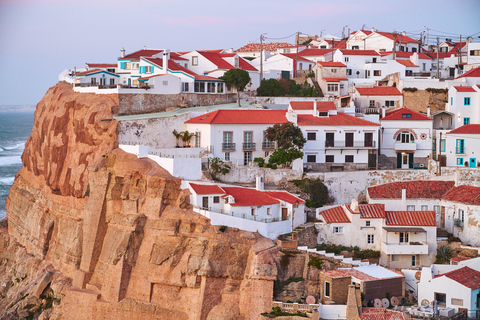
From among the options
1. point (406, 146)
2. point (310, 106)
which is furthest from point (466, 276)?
point (310, 106)

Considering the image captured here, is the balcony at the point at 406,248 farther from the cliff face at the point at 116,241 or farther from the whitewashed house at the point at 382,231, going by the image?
the cliff face at the point at 116,241

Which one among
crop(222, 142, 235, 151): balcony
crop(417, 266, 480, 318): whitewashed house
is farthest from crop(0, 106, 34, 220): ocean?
crop(417, 266, 480, 318): whitewashed house

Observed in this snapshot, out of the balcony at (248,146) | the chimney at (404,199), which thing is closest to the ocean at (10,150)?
the balcony at (248,146)

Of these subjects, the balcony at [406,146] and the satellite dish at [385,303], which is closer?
the satellite dish at [385,303]

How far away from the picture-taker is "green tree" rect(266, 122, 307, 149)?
57.8 m

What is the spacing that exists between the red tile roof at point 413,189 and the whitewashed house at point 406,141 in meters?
4.74

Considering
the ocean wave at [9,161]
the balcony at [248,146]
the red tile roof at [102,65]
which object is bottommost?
the ocean wave at [9,161]

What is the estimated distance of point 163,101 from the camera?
63.8 metres

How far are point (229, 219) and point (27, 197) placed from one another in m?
23.6

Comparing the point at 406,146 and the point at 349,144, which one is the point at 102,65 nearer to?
the point at 349,144

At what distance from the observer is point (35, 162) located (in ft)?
219

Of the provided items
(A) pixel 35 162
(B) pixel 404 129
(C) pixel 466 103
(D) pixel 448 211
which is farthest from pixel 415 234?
(A) pixel 35 162

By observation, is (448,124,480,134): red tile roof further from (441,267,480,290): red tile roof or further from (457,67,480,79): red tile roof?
(441,267,480,290): red tile roof

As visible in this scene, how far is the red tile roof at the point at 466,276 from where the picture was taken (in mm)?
46938
